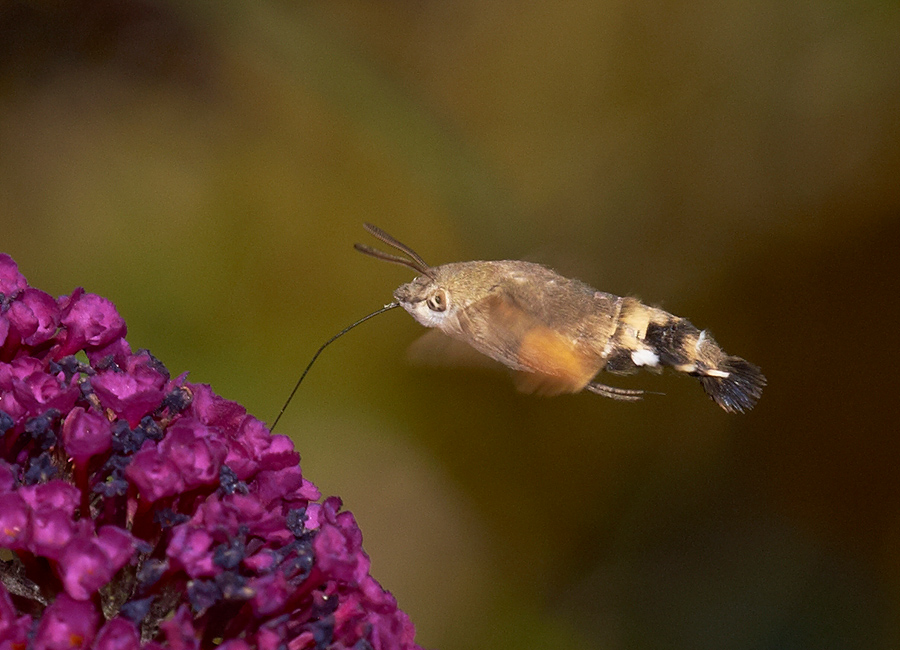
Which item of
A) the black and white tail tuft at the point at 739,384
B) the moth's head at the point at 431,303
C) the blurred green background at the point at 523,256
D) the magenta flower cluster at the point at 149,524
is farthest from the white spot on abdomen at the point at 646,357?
the blurred green background at the point at 523,256

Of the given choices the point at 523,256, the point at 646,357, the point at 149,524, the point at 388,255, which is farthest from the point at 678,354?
the point at 523,256

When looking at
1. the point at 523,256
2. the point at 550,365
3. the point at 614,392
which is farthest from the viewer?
the point at 523,256

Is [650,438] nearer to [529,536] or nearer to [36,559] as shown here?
[529,536]

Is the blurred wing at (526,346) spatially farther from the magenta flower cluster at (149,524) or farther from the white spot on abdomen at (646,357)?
the magenta flower cluster at (149,524)

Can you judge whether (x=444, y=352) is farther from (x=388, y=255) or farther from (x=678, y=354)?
(x=678, y=354)

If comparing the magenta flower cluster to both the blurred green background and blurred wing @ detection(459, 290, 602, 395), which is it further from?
the blurred green background

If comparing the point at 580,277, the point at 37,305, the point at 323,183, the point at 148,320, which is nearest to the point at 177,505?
the point at 37,305
